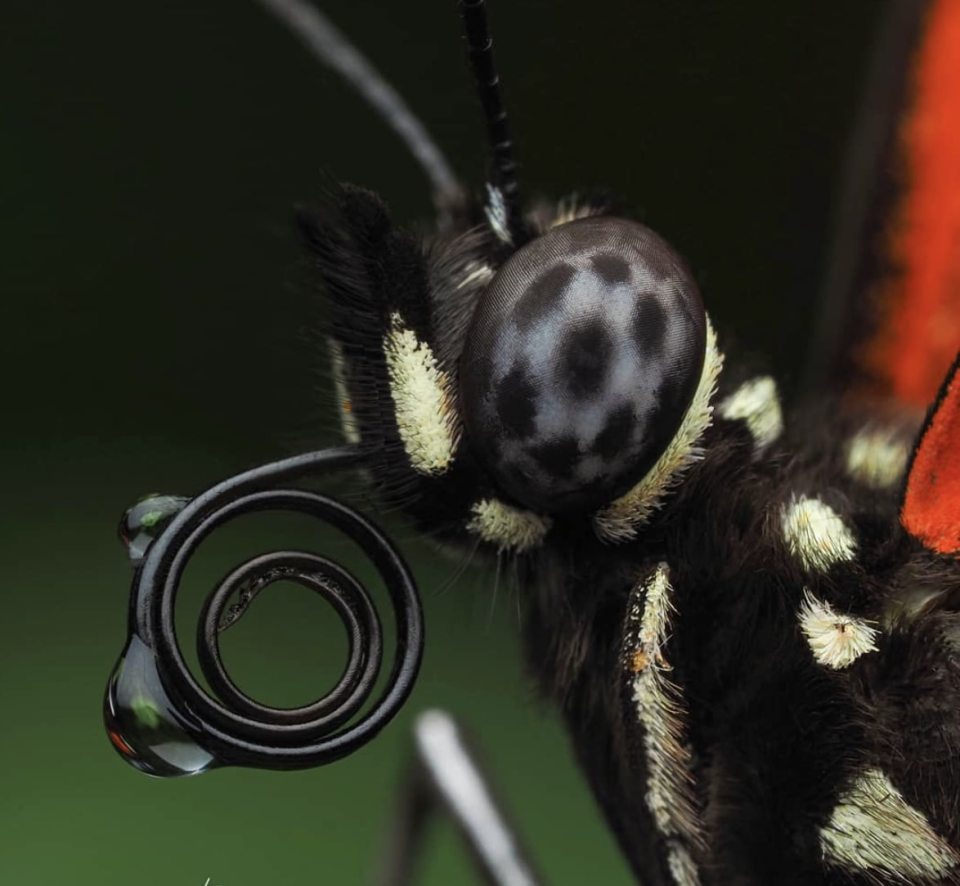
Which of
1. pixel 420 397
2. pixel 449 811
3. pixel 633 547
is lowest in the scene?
pixel 449 811

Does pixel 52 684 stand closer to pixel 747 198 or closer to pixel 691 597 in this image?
pixel 747 198

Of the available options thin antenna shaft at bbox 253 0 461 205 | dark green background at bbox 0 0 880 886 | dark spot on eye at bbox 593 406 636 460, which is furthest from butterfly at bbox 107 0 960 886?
dark green background at bbox 0 0 880 886

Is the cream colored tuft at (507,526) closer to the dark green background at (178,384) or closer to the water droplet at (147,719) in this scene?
the water droplet at (147,719)

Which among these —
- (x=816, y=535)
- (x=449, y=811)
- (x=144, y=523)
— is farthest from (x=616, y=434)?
(x=449, y=811)

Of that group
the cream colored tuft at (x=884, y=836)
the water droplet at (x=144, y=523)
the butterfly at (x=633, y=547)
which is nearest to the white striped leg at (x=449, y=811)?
the butterfly at (x=633, y=547)

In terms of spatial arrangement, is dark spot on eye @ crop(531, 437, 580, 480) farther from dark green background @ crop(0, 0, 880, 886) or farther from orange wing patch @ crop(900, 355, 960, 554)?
dark green background @ crop(0, 0, 880, 886)

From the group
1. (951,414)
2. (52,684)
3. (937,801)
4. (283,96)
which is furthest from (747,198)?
(52,684)

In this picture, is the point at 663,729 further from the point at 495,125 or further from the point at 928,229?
the point at 928,229
